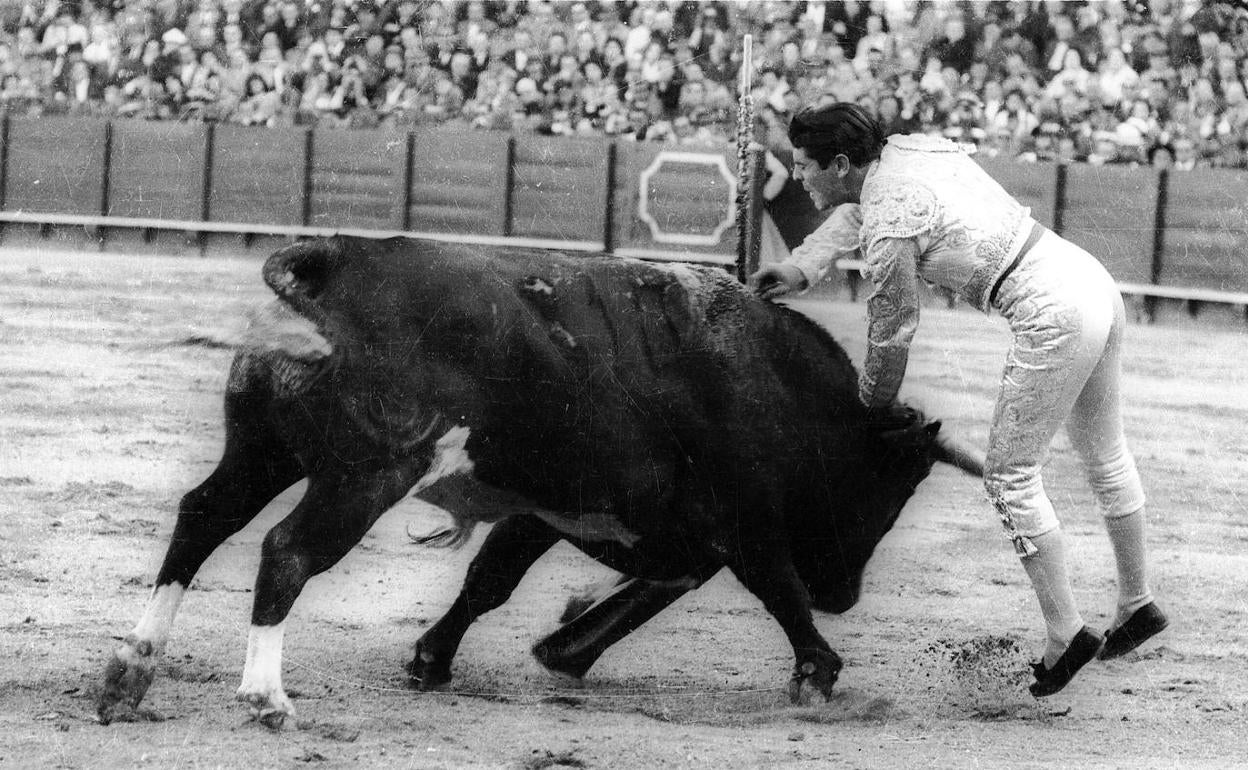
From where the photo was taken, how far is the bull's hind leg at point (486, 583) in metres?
3.56

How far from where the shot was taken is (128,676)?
3064mm

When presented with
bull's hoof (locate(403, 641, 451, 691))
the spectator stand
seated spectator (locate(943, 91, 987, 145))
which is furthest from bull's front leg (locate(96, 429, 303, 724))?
seated spectator (locate(943, 91, 987, 145))

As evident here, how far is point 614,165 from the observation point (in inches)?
482

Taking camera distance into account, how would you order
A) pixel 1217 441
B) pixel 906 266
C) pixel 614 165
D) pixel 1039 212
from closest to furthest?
pixel 906 266, pixel 1217 441, pixel 1039 212, pixel 614 165

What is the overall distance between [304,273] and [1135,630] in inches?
70.1

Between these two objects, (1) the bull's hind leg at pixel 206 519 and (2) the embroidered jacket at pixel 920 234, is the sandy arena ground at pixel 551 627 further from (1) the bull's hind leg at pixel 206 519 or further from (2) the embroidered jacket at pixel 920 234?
(2) the embroidered jacket at pixel 920 234

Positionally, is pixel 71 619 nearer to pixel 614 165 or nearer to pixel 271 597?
pixel 271 597

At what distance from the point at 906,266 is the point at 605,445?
2.21 feet

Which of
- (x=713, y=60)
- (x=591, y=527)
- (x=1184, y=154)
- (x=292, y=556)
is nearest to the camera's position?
(x=292, y=556)

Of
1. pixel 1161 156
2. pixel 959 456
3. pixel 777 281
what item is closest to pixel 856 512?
pixel 959 456

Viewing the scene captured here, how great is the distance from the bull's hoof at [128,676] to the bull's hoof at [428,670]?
620 mm

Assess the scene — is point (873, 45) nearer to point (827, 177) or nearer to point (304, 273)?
point (827, 177)

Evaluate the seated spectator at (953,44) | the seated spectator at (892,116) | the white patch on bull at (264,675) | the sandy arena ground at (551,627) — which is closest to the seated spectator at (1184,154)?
the seated spectator at (953,44)

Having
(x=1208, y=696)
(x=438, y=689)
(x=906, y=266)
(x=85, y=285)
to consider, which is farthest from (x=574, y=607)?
A: (x=85, y=285)
